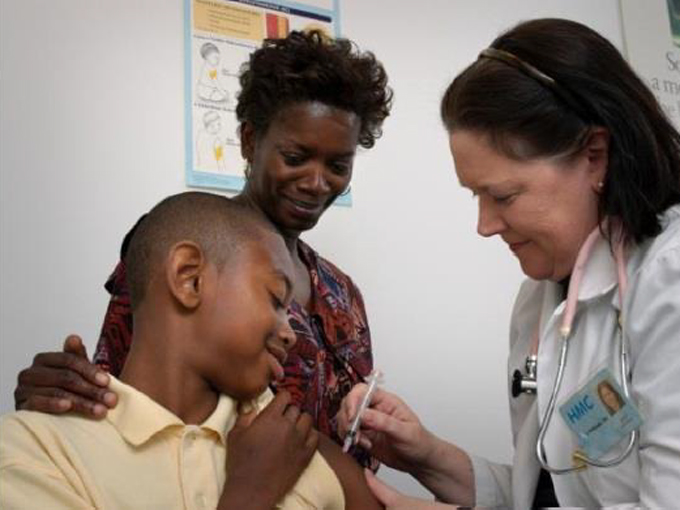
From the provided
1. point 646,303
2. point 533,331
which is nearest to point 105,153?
point 533,331

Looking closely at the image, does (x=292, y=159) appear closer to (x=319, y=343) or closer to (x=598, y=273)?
(x=319, y=343)

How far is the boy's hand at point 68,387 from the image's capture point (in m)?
0.99

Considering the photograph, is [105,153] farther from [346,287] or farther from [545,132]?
[545,132]

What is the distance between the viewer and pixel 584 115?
1.17 m

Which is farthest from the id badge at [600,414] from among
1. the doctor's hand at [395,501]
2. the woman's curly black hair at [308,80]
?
the woman's curly black hair at [308,80]

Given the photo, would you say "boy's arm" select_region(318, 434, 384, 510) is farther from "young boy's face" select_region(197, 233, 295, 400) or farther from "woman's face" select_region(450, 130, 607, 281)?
"woman's face" select_region(450, 130, 607, 281)

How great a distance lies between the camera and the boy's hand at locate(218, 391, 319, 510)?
988mm

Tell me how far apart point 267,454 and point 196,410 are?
0.50 feet

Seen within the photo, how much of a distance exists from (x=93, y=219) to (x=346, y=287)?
0.69 metres

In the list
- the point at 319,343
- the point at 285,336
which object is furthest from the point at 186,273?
the point at 319,343

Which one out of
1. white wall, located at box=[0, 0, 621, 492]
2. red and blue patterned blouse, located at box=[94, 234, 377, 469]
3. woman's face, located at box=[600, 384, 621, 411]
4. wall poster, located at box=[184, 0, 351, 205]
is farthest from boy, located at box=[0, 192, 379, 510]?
wall poster, located at box=[184, 0, 351, 205]

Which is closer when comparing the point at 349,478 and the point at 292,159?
the point at 349,478

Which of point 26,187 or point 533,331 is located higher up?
point 26,187

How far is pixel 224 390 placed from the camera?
1.15 metres
